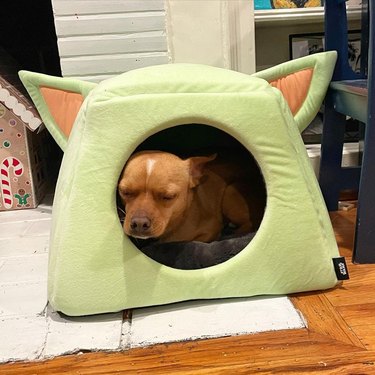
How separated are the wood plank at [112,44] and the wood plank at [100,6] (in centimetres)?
9

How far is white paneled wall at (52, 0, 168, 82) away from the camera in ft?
5.97

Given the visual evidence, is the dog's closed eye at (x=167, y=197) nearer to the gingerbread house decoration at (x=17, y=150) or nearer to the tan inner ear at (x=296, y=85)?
the tan inner ear at (x=296, y=85)

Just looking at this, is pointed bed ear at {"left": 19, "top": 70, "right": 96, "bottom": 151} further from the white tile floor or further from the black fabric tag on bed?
the black fabric tag on bed

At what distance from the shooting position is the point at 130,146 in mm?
1013

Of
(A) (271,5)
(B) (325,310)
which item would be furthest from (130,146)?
(A) (271,5)

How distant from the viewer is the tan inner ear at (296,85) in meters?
1.35

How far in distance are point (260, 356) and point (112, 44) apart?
4.50 feet

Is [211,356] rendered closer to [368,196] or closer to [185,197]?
[185,197]

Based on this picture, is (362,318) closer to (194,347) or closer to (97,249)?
(194,347)

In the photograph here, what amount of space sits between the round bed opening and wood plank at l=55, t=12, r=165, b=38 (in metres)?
0.56

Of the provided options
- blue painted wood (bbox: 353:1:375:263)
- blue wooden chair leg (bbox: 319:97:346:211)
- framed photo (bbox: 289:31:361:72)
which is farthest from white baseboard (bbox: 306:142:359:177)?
blue painted wood (bbox: 353:1:375:263)

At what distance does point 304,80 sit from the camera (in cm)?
135

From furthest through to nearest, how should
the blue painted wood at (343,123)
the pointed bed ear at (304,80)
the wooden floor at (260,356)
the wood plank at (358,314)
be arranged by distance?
the pointed bed ear at (304,80) → the blue painted wood at (343,123) → the wood plank at (358,314) → the wooden floor at (260,356)

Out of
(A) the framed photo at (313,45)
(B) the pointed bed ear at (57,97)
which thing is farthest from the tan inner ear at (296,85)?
(A) the framed photo at (313,45)
